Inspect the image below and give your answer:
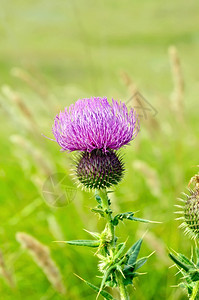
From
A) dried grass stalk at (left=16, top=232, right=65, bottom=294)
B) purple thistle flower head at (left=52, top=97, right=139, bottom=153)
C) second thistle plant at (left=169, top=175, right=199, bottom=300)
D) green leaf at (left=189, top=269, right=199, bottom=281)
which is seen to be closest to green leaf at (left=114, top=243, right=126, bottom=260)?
second thistle plant at (left=169, top=175, right=199, bottom=300)

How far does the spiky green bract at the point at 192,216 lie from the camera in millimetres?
1655

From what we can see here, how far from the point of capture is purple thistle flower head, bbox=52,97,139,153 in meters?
1.68

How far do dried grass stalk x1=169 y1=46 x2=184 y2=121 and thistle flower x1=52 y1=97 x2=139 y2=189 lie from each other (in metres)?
1.44

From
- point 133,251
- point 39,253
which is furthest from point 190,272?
point 39,253

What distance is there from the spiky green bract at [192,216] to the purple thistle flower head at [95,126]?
0.44m

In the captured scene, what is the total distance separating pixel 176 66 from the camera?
3057 millimetres

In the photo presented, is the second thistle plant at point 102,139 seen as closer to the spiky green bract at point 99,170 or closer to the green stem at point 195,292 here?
the spiky green bract at point 99,170

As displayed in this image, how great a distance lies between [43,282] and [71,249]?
441 millimetres

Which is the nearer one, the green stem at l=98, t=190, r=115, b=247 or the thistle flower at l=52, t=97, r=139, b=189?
the green stem at l=98, t=190, r=115, b=247

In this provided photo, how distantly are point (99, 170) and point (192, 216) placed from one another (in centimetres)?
49

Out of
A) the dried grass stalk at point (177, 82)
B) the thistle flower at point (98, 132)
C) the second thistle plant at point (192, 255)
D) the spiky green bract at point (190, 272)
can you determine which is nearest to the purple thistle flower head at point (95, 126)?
the thistle flower at point (98, 132)

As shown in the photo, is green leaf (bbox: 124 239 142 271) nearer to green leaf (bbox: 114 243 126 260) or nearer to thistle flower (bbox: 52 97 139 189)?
green leaf (bbox: 114 243 126 260)

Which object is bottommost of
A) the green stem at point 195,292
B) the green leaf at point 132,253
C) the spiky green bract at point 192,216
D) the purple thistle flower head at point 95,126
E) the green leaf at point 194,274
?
the green stem at point 195,292

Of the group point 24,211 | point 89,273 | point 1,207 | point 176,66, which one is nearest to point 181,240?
point 89,273
